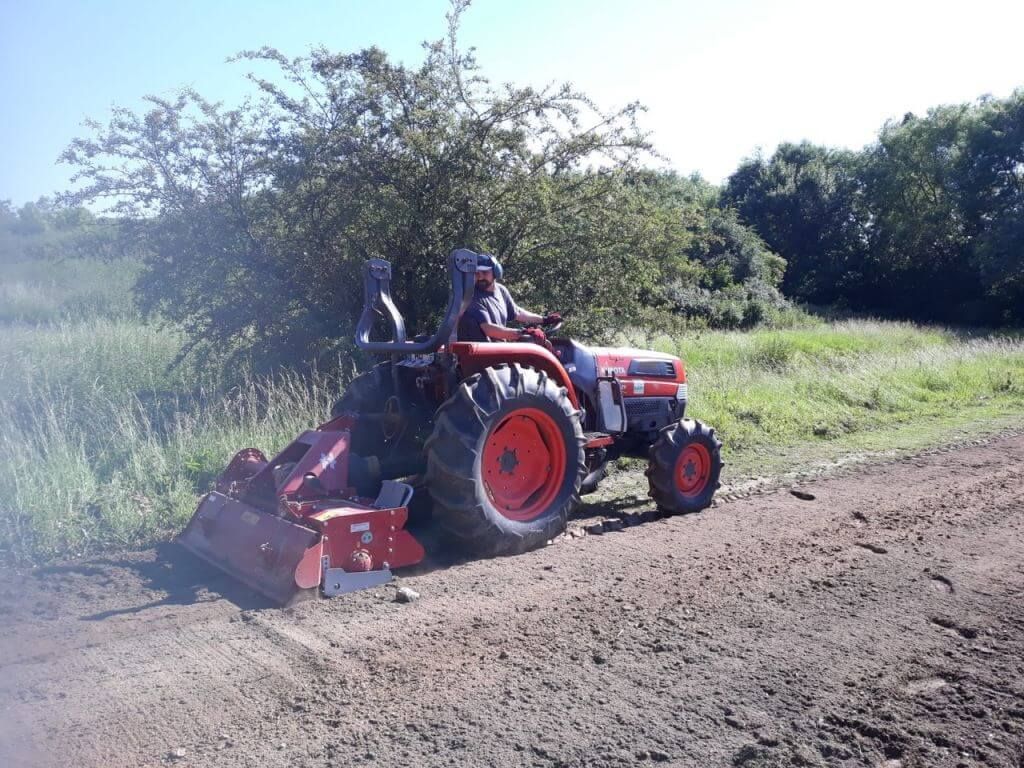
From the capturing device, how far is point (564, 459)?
6.15 meters

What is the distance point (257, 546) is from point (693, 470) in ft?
11.2

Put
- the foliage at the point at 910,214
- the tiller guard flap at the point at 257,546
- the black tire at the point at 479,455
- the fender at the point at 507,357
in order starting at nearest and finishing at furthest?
the tiller guard flap at the point at 257,546 < the black tire at the point at 479,455 < the fender at the point at 507,357 < the foliage at the point at 910,214

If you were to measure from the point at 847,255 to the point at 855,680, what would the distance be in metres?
35.3

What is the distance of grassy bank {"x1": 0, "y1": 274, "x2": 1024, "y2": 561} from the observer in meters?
6.70

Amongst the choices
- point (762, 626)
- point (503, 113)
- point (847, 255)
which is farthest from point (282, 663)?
point (847, 255)

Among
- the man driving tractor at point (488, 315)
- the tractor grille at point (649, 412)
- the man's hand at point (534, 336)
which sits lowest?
the tractor grille at point (649, 412)

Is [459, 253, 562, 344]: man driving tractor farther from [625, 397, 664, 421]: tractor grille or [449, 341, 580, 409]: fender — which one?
[625, 397, 664, 421]: tractor grille

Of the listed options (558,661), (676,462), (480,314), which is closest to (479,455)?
(480,314)

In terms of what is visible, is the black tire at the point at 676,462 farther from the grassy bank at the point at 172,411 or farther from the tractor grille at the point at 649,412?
the grassy bank at the point at 172,411

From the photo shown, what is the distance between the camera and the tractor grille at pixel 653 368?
23.7 feet

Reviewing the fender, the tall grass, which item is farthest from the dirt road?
the tall grass

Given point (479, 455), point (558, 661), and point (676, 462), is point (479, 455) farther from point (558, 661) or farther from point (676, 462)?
point (676, 462)

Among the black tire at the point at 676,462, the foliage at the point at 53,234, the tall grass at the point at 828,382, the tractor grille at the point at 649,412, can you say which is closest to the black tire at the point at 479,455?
the black tire at the point at 676,462

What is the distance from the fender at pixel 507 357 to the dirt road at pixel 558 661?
3.85 ft
